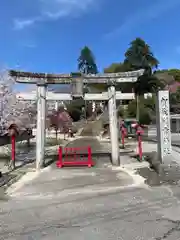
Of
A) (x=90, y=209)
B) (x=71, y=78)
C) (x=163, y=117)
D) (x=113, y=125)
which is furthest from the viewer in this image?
(x=71, y=78)

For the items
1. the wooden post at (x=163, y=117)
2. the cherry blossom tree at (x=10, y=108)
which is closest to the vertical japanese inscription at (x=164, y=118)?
the wooden post at (x=163, y=117)

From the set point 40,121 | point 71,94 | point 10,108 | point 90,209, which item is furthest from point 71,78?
point 10,108

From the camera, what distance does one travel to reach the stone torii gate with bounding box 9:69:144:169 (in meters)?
11.5

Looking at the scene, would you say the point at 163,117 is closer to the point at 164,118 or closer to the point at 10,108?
the point at 164,118

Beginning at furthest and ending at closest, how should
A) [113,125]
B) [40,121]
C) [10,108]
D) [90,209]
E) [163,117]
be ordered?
1. [10,108]
2. [113,125]
3. [40,121]
4. [163,117]
5. [90,209]

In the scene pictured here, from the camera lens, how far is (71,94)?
11789 millimetres

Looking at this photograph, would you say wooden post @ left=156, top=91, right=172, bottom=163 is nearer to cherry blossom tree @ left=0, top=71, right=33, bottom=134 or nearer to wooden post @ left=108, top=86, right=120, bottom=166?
wooden post @ left=108, top=86, right=120, bottom=166

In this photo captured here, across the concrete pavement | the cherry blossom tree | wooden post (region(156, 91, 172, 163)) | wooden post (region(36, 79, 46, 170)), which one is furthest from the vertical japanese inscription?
the cherry blossom tree

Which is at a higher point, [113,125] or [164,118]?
[164,118]

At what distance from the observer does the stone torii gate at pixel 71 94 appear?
1150 centimetres

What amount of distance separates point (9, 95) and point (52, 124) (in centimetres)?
1685

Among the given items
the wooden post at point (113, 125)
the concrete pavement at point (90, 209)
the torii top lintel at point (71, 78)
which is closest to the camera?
the concrete pavement at point (90, 209)

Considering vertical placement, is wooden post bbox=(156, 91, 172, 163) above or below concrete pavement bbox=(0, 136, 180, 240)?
above

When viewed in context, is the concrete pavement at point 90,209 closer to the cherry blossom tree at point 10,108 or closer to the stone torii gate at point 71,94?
the stone torii gate at point 71,94
